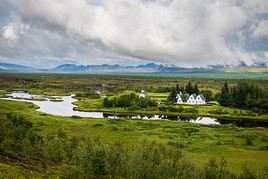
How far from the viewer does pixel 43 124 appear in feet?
363

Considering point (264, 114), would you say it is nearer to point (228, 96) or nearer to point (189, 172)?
point (228, 96)

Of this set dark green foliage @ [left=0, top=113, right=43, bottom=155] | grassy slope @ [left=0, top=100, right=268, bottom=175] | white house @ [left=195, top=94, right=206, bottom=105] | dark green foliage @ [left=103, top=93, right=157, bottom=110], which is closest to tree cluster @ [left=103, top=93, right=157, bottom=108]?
dark green foliage @ [left=103, top=93, right=157, bottom=110]

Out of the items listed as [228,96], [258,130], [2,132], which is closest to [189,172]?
[2,132]

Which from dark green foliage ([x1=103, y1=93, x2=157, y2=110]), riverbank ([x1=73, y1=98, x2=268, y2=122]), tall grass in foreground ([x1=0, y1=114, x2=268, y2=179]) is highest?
tall grass in foreground ([x1=0, y1=114, x2=268, y2=179])

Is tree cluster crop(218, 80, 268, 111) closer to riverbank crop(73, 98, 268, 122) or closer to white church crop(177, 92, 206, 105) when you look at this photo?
riverbank crop(73, 98, 268, 122)

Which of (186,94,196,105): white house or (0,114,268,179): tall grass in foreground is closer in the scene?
(0,114,268,179): tall grass in foreground

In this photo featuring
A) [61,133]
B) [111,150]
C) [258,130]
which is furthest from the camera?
[258,130]

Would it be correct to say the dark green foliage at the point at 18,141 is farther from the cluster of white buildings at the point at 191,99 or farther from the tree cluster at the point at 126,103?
the cluster of white buildings at the point at 191,99

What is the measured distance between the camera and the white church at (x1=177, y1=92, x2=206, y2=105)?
17625 cm

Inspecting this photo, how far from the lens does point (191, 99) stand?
17888 centimetres

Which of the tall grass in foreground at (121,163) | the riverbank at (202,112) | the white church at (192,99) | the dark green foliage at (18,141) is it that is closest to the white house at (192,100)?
the white church at (192,99)

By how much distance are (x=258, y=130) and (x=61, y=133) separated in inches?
2423

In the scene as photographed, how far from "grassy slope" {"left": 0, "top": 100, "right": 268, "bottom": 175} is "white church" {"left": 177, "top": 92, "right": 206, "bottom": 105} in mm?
56696

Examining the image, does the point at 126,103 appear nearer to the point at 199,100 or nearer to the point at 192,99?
the point at 192,99
